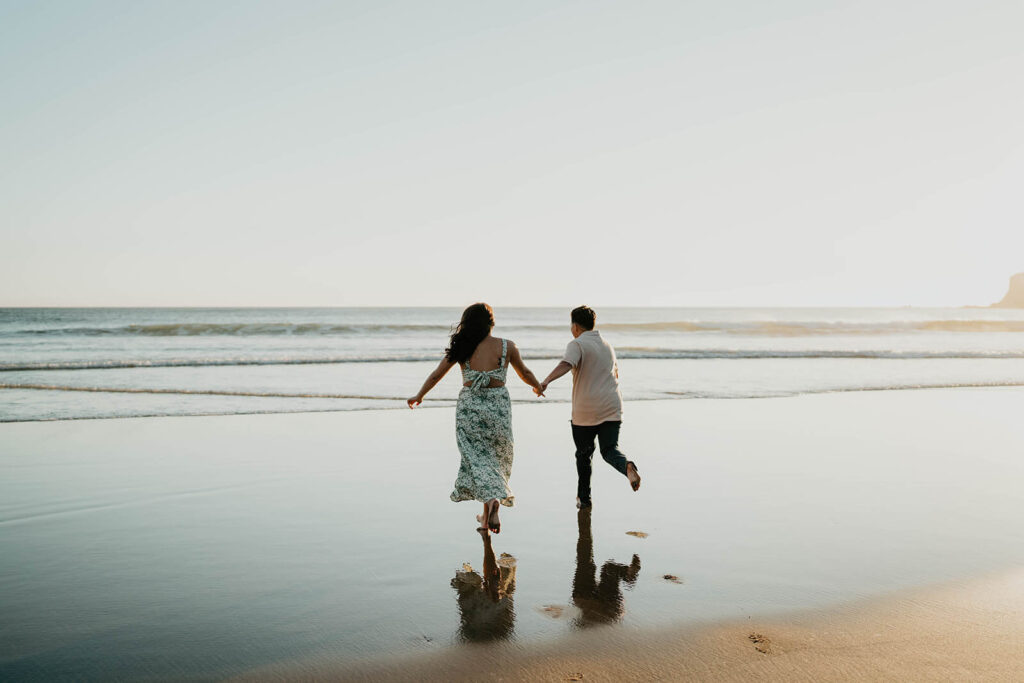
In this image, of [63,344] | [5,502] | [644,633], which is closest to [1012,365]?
[644,633]

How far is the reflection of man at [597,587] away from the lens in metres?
3.99

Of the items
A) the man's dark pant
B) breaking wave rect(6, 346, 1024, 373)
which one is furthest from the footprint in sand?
breaking wave rect(6, 346, 1024, 373)

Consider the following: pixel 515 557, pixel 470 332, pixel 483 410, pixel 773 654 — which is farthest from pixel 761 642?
pixel 470 332

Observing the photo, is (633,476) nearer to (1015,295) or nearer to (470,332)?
(470,332)

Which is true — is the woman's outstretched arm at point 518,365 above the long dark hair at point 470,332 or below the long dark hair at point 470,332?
below

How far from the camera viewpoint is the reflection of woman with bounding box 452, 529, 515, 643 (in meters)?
3.78

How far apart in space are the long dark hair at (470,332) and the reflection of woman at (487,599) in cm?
145

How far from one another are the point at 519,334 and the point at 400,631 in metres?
44.0

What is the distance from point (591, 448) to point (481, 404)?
1.33m

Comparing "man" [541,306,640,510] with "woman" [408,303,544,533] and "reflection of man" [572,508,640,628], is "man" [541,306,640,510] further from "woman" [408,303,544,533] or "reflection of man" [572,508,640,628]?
"reflection of man" [572,508,640,628]

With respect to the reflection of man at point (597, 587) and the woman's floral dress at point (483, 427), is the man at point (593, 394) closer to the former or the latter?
the woman's floral dress at point (483, 427)

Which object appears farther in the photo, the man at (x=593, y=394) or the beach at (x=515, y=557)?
the man at (x=593, y=394)

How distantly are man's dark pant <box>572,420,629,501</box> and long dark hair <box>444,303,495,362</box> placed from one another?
1.48 metres

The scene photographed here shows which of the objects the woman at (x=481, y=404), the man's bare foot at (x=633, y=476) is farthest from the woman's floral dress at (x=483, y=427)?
the man's bare foot at (x=633, y=476)
